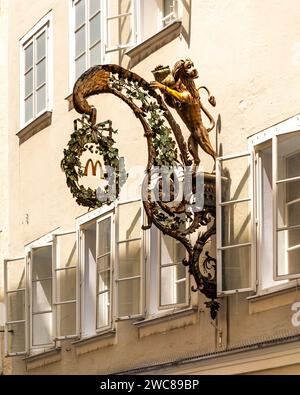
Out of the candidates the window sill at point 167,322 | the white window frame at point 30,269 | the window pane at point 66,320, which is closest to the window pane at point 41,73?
the white window frame at point 30,269

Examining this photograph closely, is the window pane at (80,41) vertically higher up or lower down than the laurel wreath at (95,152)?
higher up

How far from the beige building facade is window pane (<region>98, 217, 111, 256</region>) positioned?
2 centimetres

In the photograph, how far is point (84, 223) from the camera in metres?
21.6

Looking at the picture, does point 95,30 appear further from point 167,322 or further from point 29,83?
point 167,322

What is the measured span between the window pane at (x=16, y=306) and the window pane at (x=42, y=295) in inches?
14.4

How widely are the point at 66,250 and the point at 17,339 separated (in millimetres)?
1570

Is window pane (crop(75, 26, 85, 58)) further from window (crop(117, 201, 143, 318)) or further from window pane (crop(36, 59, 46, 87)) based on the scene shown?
window (crop(117, 201, 143, 318))

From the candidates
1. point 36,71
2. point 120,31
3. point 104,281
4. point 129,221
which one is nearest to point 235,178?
point 129,221

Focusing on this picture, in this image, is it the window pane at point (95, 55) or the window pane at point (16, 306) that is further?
the window pane at point (16, 306)

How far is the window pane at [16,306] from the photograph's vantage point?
75.7ft

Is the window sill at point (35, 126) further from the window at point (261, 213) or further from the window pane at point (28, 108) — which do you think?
the window at point (261, 213)

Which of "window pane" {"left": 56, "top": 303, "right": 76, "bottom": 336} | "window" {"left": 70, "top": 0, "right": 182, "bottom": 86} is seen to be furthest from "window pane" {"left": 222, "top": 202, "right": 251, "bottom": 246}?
"window pane" {"left": 56, "top": 303, "right": 76, "bottom": 336}

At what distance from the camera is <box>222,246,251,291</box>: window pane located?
57.0 ft
